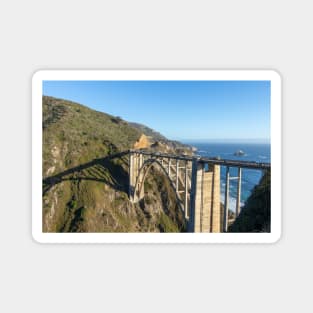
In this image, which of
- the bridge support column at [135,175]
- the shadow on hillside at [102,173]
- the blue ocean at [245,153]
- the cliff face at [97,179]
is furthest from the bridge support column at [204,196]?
the bridge support column at [135,175]

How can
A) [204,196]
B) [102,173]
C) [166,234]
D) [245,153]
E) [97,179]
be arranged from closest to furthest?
1. [166,234]
2. [245,153]
3. [204,196]
4. [97,179]
5. [102,173]

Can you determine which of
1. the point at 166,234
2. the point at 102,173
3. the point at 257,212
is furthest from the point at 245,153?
the point at 102,173

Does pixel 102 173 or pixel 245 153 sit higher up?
pixel 245 153

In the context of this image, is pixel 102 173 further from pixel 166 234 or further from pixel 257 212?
pixel 257 212
